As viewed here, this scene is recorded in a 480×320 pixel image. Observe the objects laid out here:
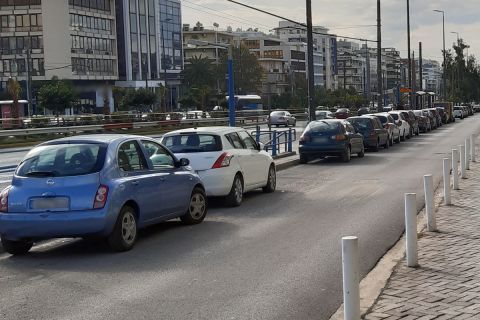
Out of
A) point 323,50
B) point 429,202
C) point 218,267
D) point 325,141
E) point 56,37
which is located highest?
point 323,50

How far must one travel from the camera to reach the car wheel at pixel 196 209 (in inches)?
435

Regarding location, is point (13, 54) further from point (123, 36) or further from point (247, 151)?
point (247, 151)

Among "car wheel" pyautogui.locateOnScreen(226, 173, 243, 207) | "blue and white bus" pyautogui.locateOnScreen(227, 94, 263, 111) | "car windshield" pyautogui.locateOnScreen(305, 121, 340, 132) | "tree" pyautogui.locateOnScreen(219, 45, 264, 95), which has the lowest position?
"car wheel" pyautogui.locateOnScreen(226, 173, 243, 207)

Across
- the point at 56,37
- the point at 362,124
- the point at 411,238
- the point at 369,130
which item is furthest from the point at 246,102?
the point at 411,238

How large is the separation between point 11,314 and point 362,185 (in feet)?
38.0

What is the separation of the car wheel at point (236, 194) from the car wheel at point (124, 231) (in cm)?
413

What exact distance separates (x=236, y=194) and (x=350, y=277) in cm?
814

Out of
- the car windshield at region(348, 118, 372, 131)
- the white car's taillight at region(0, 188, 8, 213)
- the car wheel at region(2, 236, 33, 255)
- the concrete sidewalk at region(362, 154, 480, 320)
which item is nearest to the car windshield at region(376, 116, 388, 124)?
the car windshield at region(348, 118, 372, 131)

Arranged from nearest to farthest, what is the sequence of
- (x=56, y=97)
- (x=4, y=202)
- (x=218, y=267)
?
(x=218, y=267) < (x=4, y=202) < (x=56, y=97)

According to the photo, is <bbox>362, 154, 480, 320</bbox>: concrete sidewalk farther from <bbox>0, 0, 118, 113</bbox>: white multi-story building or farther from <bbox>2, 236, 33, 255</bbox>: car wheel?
<bbox>0, 0, 118, 113</bbox>: white multi-story building

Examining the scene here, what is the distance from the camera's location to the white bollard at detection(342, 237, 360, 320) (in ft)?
17.0

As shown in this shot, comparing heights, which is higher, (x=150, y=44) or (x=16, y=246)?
(x=150, y=44)

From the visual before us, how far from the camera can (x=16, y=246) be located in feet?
29.6

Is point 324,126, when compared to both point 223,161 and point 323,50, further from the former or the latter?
point 323,50
